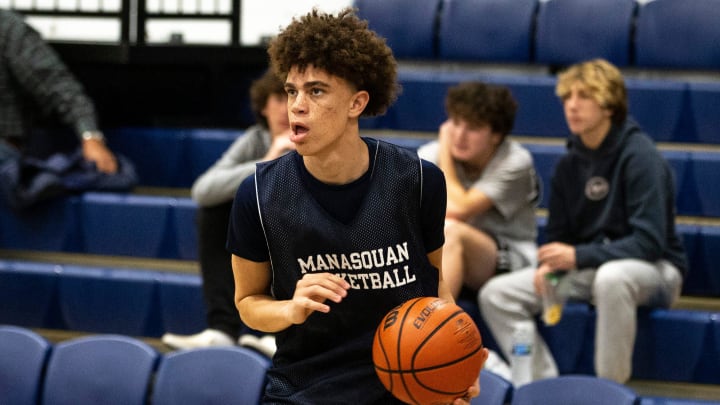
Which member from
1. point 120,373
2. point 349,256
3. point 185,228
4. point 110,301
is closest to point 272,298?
point 349,256

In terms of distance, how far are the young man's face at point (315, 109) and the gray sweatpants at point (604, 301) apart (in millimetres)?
1746

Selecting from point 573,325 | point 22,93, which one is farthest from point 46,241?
point 573,325

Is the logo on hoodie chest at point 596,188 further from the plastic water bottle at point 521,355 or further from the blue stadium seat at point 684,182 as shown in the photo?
the blue stadium seat at point 684,182

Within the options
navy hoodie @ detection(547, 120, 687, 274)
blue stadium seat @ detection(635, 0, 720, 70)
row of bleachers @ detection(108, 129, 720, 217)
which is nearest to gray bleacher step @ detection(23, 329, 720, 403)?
navy hoodie @ detection(547, 120, 687, 274)

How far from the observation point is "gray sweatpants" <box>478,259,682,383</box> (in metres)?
3.73

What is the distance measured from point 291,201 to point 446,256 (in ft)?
5.27

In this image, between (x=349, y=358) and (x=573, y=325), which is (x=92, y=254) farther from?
(x=349, y=358)

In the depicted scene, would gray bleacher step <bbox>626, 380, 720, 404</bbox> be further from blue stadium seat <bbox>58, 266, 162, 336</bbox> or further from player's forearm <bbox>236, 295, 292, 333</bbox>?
player's forearm <bbox>236, 295, 292, 333</bbox>

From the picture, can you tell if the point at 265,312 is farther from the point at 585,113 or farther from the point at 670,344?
the point at 670,344

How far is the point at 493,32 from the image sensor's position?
220 inches

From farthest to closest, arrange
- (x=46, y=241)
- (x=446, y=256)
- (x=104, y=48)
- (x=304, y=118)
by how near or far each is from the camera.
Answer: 1. (x=104, y=48)
2. (x=46, y=241)
3. (x=446, y=256)
4. (x=304, y=118)

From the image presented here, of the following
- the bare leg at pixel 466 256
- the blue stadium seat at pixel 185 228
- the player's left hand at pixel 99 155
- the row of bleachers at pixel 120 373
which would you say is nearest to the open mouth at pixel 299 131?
the row of bleachers at pixel 120 373

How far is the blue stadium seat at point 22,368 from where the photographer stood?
12.6ft

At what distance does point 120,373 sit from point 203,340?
396mm
